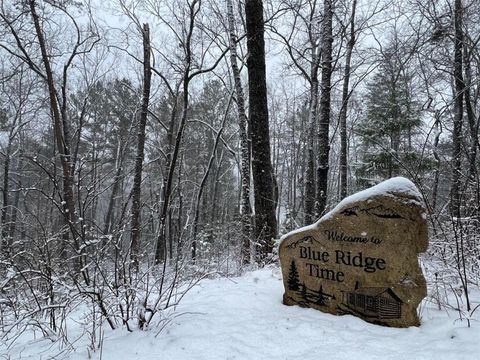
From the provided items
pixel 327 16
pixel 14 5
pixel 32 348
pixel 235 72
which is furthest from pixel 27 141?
pixel 32 348

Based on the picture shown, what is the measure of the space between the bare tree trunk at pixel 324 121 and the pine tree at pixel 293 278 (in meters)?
3.83

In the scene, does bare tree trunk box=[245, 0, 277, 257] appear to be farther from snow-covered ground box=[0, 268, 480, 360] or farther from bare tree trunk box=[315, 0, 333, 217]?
snow-covered ground box=[0, 268, 480, 360]

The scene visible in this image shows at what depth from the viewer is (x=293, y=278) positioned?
140 inches

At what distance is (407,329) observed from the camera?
9.39 feet

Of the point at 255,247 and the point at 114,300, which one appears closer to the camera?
the point at 114,300

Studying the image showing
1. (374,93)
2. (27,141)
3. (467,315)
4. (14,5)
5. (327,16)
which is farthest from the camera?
(27,141)

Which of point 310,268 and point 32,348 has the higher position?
point 310,268

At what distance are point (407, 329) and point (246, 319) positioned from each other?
4.44ft

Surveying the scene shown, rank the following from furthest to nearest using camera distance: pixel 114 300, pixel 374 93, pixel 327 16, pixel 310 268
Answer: pixel 374 93 < pixel 327 16 < pixel 310 268 < pixel 114 300

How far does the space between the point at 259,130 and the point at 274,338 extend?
13.5 ft

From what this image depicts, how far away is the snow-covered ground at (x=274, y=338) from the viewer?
2.50 metres

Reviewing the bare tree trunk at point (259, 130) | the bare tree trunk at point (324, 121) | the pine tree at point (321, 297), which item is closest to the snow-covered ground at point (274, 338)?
the pine tree at point (321, 297)

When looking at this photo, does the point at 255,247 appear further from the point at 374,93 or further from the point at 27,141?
the point at 27,141

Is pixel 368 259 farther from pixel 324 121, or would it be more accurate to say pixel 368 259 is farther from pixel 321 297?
pixel 324 121
